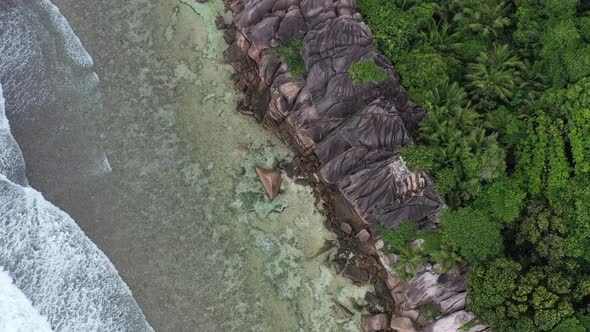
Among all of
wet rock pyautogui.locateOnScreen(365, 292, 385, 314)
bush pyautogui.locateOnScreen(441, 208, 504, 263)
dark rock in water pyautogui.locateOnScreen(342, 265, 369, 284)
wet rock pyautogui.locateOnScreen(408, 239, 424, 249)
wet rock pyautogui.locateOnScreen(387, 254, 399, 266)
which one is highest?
bush pyautogui.locateOnScreen(441, 208, 504, 263)

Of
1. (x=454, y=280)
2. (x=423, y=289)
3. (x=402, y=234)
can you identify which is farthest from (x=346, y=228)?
(x=454, y=280)

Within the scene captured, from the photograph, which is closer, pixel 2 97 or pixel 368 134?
pixel 368 134

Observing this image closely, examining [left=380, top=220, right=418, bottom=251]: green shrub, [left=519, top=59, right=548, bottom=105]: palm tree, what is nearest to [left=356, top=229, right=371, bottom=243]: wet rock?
[left=380, top=220, right=418, bottom=251]: green shrub

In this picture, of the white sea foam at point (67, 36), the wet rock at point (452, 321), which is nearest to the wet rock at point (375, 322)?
the wet rock at point (452, 321)

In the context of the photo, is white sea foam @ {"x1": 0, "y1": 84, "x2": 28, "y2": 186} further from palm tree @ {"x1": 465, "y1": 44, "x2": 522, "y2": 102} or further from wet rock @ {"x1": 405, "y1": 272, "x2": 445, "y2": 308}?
palm tree @ {"x1": 465, "y1": 44, "x2": 522, "y2": 102}

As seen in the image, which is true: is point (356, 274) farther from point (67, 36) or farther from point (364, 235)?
point (67, 36)

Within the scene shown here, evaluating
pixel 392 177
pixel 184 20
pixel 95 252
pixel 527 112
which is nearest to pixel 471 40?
pixel 527 112

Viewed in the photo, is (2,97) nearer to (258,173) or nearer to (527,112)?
(258,173)
